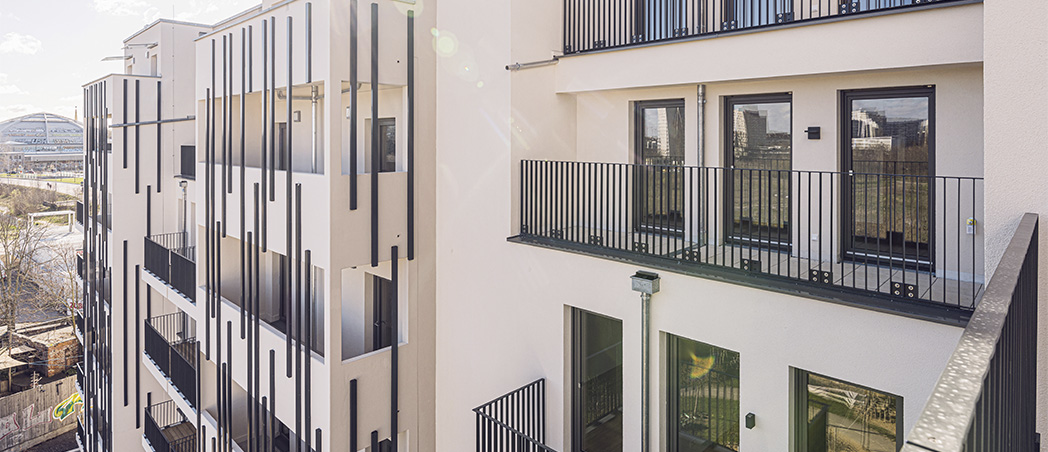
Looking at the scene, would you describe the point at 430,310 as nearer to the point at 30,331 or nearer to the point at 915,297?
the point at 915,297

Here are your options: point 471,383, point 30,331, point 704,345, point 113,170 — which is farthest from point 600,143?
point 30,331

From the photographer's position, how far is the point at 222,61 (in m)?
11.2

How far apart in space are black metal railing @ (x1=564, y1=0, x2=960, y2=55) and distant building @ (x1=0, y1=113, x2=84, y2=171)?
53.8 meters

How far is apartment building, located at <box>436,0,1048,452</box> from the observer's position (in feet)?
15.5

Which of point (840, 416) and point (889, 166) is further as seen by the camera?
point (889, 166)

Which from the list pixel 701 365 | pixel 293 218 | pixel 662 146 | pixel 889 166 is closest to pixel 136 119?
pixel 293 218

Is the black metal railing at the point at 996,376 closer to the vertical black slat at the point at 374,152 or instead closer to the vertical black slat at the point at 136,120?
the vertical black slat at the point at 374,152

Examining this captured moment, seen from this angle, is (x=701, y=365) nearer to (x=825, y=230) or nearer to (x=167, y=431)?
(x=825, y=230)

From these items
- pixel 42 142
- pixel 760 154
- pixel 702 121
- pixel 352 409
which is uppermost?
pixel 42 142

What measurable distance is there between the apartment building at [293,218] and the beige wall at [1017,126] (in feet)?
23.1

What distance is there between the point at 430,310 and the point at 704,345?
448cm

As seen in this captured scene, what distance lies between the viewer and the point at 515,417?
Result: 7422 mm

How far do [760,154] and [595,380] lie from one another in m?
3.37

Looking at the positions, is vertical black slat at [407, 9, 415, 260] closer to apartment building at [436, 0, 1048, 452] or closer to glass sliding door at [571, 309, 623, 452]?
apartment building at [436, 0, 1048, 452]
